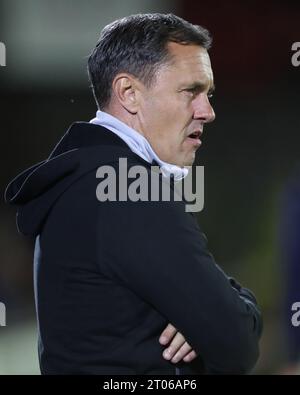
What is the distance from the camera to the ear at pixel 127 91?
1.43 metres

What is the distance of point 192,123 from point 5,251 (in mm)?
2029

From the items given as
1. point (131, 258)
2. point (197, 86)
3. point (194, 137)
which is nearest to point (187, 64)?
point (197, 86)

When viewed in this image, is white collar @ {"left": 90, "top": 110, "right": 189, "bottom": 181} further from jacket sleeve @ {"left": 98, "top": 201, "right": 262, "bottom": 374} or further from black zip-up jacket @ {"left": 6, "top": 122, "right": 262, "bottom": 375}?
jacket sleeve @ {"left": 98, "top": 201, "right": 262, "bottom": 374}

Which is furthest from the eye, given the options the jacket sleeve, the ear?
the jacket sleeve

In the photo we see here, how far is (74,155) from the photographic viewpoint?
1.31 meters

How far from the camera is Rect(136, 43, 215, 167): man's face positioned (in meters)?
1.44

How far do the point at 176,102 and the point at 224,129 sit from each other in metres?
2.28

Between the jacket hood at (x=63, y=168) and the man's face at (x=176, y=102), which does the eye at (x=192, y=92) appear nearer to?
the man's face at (x=176, y=102)

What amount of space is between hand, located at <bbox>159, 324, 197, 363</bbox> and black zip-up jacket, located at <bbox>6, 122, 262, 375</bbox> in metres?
0.01

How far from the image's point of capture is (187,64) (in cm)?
146

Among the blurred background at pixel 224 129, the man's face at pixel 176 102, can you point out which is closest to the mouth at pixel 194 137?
the man's face at pixel 176 102

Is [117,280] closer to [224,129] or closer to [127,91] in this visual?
[127,91]

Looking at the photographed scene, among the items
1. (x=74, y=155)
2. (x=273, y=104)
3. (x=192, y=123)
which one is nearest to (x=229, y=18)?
(x=273, y=104)
